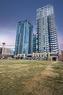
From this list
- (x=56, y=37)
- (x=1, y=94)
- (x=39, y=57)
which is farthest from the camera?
(x=56, y=37)

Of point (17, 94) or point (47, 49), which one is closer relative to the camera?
point (17, 94)

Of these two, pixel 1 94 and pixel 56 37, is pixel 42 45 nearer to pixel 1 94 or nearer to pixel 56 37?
pixel 56 37

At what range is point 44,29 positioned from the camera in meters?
198

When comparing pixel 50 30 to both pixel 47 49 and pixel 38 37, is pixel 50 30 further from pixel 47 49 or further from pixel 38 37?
pixel 47 49

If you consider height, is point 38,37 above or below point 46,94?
above

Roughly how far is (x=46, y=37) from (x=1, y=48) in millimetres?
71650

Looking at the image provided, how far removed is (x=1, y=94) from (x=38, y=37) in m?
192

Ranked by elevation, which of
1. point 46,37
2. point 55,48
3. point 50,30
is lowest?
point 55,48

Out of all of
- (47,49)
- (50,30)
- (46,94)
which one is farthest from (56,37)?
(46,94)

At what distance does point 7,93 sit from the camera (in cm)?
609

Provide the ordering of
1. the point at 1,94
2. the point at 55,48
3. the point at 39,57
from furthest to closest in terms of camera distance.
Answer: the point at 55,48 → the point at 39,57 → the point at 1,94

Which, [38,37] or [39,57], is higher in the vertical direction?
[38,37]

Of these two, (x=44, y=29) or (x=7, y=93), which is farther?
(x=44, y=29)

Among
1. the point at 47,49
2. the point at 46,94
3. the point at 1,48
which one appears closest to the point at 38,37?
the point at 47,49
